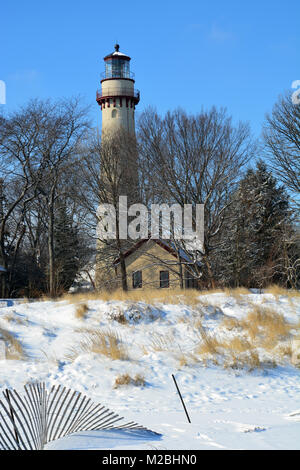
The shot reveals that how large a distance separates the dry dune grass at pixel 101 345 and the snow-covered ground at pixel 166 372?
6 centimetres

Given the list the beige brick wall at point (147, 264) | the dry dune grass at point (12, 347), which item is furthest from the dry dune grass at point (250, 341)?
the beige brick wall at point (147, 264)

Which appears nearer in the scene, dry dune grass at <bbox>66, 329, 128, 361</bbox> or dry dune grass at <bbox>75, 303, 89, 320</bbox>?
dry dune grass at <bbox>66, 329, 128, 361</bbox>

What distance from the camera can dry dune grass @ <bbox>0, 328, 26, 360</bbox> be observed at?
9883 mm

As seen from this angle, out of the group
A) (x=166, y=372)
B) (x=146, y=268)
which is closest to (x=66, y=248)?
(x=146, y=268)

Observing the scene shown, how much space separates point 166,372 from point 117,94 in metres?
32.4

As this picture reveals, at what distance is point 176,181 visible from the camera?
24.3 meters

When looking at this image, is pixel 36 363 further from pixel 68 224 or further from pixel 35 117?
pixel 68 224

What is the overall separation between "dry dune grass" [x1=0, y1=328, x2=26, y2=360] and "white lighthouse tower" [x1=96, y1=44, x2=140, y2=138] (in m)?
Answer: 28.2

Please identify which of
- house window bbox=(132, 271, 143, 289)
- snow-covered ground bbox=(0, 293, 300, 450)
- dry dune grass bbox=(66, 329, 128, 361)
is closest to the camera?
snow-covered ground bbox=(0, 293, 300, 450)

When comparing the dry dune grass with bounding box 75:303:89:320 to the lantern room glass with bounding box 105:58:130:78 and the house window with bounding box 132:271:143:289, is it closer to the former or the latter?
the house window with bounding box 132:271:143:289

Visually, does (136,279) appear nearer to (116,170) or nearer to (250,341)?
(116,170)

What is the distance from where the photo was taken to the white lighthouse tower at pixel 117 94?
1497 inches

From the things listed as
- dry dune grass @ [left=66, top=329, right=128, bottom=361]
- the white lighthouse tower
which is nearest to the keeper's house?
the white lighthouse tower

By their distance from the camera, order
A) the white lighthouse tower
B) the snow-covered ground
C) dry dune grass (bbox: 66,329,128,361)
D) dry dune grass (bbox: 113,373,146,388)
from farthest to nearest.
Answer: the white lighthouse tower → dry dune grass (bbox: 66,329,128,361) → dry dune grass (bbox: 113,373,146,388) → the snow-covered ground
